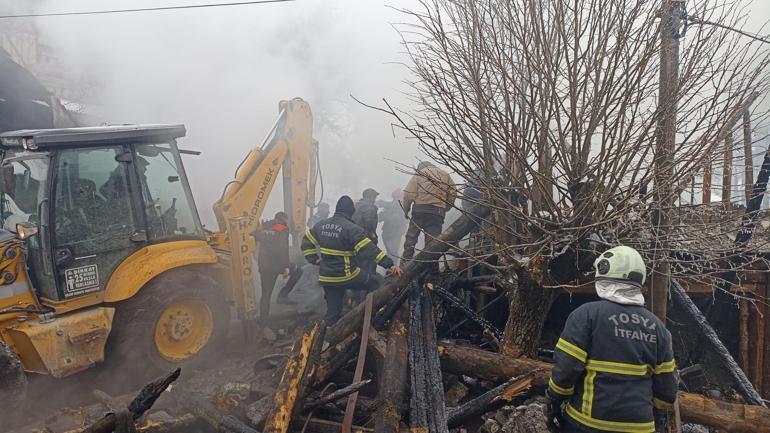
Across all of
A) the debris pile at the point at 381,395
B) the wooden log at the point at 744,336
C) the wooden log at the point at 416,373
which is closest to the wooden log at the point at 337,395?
the debris pile at the point at 381,395

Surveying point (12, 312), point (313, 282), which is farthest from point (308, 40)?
point (12, 312)

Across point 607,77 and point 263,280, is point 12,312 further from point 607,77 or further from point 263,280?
point 607,77

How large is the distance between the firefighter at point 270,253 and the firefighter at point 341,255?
140 centimetres

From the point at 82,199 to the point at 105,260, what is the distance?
63 centimetres

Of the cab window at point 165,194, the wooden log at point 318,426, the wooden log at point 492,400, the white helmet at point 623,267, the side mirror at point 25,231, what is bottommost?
the wooden log at point 318,426

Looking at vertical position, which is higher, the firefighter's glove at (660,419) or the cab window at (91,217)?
the cab window at (91,217)

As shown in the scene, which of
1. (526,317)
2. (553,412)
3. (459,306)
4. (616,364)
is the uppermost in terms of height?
(616,364)

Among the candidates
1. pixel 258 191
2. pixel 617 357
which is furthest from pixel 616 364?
pixel 258 191

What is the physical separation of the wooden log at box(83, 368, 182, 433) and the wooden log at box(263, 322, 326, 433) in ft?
3.08

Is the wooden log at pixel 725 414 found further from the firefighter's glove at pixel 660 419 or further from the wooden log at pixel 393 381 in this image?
the wooden log at pixel 393 381

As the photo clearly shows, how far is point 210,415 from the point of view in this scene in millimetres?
4031

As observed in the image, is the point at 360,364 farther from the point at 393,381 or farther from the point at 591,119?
the point at 591,119

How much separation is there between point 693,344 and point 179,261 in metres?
5.43

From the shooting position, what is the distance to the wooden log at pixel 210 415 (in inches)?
152
